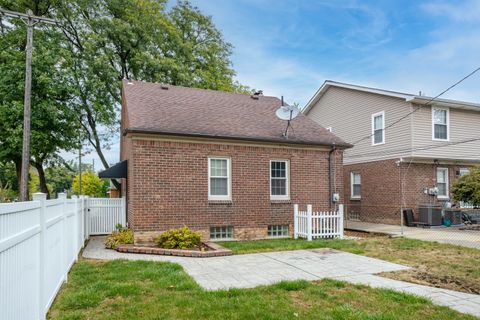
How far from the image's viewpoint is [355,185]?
19.0 meters

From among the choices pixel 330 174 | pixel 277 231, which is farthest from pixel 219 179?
pixel 330 174

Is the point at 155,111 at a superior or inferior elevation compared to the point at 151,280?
superior

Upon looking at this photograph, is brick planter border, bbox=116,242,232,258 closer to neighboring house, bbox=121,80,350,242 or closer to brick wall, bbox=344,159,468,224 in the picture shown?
neighboring house, bbox=121,80,350,242

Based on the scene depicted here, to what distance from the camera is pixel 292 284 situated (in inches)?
227

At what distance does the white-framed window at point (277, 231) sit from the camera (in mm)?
12081

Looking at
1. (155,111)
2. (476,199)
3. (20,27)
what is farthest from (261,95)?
(20,27)

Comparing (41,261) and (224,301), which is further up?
(41,261)

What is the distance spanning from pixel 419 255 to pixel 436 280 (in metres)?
2.52

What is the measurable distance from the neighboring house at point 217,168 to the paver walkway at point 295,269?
230 cm

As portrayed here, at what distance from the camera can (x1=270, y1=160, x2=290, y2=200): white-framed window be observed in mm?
12274

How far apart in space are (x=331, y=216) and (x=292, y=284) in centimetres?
636

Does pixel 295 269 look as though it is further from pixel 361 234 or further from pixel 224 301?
pixel 361 234

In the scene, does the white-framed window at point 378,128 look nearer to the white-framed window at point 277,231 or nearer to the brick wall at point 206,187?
the brick wall at point 206,187

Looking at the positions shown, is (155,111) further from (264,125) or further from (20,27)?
(20,27)
